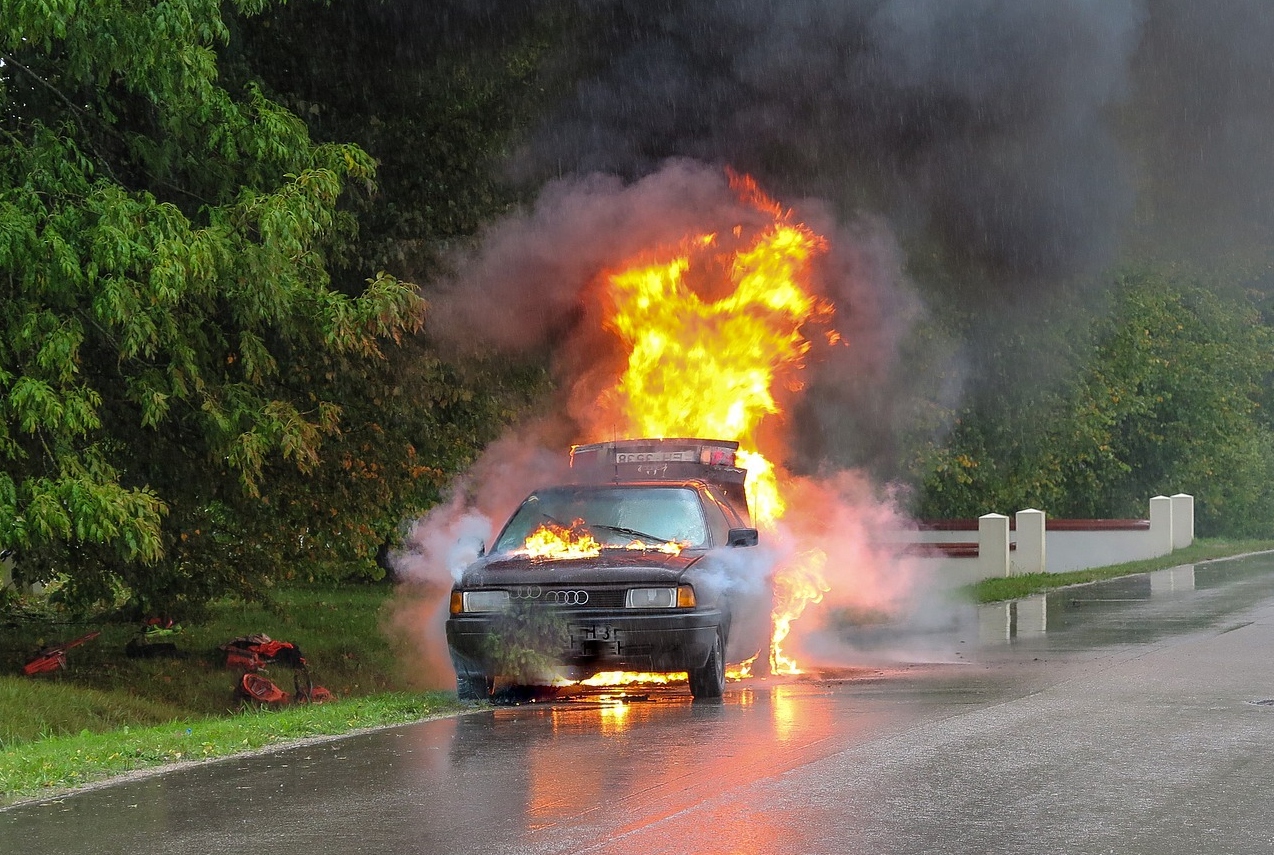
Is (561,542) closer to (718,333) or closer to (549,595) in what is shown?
(549,595)

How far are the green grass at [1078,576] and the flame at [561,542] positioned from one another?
13.0 metres

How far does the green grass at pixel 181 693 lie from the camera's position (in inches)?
371

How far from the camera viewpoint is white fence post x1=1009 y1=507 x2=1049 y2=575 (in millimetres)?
31656

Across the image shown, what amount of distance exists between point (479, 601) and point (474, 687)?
725 millimetres

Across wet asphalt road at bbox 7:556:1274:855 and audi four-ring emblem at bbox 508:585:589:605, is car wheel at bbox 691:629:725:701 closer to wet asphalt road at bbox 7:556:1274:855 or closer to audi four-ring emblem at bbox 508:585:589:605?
wet asphalt road at bbox 7:556:1274:855

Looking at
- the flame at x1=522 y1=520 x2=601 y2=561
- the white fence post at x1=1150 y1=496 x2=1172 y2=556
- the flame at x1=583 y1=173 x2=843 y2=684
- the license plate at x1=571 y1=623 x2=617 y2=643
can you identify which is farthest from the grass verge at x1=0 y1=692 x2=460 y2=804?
the white fence post at x1=1150 y1=496 x2=1172 y2=556

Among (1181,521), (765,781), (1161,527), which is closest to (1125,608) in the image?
(765,781)

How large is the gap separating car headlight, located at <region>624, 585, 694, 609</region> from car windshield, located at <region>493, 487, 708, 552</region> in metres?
1.06

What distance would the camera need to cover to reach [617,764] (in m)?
8.77

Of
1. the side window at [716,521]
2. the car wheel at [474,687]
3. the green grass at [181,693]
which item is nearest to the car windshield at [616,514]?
the side window at [716,521]

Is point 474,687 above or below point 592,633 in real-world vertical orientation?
below

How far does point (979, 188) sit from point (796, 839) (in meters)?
14.3

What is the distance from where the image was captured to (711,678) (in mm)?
12023

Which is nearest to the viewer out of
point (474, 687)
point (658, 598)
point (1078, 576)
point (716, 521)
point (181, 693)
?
point (658, 598)
